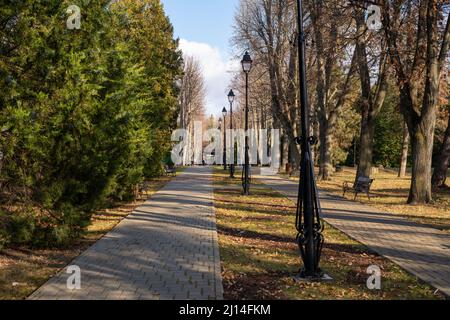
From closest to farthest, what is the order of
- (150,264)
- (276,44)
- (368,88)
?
(150,264), (368,88), (276,44)

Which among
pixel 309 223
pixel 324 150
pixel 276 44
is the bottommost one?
pixel 309 223

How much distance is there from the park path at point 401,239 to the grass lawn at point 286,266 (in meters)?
0.28

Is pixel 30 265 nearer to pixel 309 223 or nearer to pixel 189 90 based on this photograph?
pixel 309 223

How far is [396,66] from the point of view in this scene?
15953 mm

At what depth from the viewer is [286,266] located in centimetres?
766

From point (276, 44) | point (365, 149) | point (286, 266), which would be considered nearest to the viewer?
point (286, 266)

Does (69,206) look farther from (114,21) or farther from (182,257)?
(114,21)

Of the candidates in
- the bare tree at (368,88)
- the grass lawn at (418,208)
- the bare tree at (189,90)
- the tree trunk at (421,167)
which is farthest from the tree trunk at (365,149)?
the bare tree at (189,90)

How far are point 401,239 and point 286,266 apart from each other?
3674mm

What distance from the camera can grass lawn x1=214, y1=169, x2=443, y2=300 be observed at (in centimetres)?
614

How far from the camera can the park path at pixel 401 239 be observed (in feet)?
24.1

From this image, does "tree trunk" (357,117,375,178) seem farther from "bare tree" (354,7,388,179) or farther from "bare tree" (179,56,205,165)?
"bare tree" (179,56,205,165)

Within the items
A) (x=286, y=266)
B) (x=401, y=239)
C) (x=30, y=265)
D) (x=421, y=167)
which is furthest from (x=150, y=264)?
(x=421, y=167)

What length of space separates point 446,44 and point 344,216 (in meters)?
7.17
